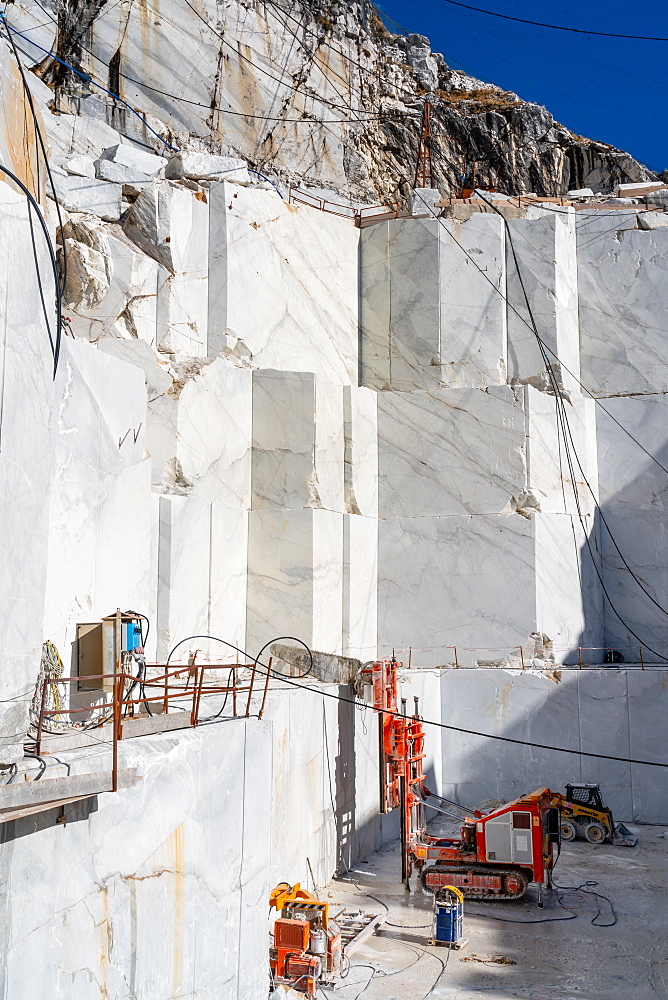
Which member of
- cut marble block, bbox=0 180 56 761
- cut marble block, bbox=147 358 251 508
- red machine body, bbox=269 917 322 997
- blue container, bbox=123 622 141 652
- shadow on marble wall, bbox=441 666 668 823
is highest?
cut marble block, bbox=147 358 251 508

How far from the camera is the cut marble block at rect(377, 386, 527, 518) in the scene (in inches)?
891

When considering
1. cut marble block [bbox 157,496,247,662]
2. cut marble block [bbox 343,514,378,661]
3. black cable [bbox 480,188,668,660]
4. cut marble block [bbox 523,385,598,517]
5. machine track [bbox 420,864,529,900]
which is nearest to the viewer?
machine track [bbox 420,864,529,900]

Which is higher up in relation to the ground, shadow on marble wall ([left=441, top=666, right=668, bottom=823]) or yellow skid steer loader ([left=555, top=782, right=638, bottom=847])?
shadow on marble wall ([left=441, top=666, right=668, bottom=823])

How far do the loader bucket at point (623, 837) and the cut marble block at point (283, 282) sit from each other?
11238mm

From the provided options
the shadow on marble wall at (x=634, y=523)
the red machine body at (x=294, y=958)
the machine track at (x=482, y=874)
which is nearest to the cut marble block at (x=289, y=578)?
the machine track at (x=482, y=874)

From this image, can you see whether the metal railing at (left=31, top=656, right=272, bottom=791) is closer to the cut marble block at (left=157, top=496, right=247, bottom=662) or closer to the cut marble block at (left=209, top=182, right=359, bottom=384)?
the cut marble block at (left=157, top=496, right=247, bottom=662)

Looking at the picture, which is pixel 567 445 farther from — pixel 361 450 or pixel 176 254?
pixel 176 254

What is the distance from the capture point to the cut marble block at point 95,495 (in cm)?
1230

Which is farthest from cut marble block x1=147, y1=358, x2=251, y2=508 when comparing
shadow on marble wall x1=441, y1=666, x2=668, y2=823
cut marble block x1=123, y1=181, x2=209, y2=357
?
shadow on marble wall x1=441, y1=666, x2=668, y2=823

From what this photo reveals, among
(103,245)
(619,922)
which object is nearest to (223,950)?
(619,922)

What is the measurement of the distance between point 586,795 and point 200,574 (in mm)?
8636

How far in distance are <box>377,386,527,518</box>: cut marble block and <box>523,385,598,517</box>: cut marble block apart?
11.5 inches

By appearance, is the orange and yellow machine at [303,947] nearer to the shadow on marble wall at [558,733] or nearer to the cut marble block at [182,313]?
the shadow on marble wall at [558,733]

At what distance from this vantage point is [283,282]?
2205 centimetres
